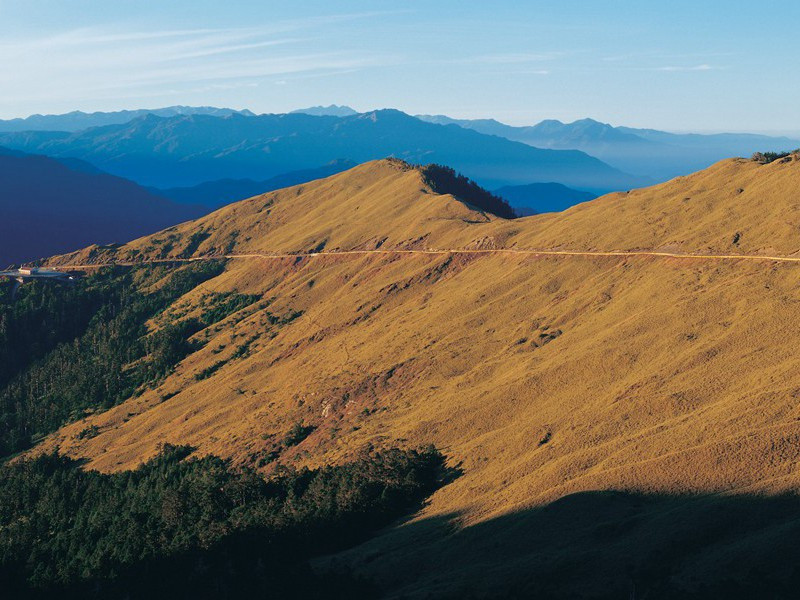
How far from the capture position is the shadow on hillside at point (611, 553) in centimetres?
4034

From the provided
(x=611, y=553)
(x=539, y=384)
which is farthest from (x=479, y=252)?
(x=611, y=553)

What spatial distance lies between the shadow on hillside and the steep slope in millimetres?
135

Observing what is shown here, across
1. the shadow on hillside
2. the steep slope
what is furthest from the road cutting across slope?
the shadow on hillside

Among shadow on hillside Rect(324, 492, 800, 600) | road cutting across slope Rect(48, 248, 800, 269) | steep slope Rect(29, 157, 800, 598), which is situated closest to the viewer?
shadow on hillside Rect(324, 492, 800, 600)

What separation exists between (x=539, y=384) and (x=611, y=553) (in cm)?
3084

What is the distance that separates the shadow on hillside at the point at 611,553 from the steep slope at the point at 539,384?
13 centimetres

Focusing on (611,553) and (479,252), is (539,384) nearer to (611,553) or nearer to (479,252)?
(611,553)

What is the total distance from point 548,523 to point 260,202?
14031cm

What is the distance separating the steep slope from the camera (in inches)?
1801

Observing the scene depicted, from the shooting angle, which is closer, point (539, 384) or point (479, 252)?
point (539, 384)

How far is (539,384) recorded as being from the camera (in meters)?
74.4

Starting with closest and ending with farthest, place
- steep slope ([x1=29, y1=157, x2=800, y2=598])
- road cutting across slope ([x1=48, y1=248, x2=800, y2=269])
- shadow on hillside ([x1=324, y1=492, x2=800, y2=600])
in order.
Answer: shadow on hillside ([x1=324, y1=492, x2=800, y2=600]) → steep slope ([x1=29, y1=157, x2=800, y2=598]) → road cutting across slope ([x1=48, y1=248, x2=800, y2=269])

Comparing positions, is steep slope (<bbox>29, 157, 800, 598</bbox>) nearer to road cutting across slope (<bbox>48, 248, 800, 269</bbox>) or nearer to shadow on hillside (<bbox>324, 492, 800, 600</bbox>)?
shadow on hillside (<bbox>324, 492, 800, 600</bbox>)

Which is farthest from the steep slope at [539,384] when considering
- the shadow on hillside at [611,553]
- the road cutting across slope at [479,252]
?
the road cutting across slope at [479,252]
